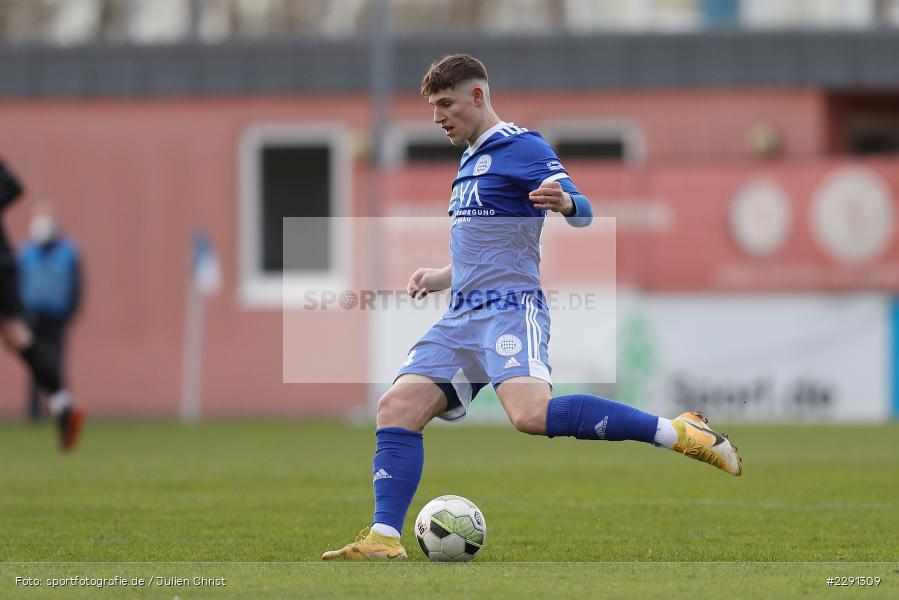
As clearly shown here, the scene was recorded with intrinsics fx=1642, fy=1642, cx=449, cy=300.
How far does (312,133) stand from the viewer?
22.8 m

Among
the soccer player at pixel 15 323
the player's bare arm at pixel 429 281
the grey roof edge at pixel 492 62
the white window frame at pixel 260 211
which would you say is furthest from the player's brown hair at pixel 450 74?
the white window frame at pixel 260 211

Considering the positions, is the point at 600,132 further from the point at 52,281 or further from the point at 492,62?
the point at 52,281

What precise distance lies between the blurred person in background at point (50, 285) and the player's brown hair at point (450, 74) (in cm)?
1296

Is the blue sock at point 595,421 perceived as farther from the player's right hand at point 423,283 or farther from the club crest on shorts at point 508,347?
the player's right hand at point 423,283

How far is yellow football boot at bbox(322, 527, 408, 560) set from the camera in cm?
710

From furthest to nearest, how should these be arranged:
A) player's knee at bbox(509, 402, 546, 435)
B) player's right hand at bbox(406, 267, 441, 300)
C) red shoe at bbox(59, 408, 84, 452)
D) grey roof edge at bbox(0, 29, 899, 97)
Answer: grey roof edge at bbox(0, 29, 899, 97) < red shoe at bbox(59, 408, 84, 452) < player's right hand at bbox(406, 267, 441, 300) < player's knee at bbox(509, 402, 546, 435)

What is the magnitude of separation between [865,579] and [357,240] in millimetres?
15313

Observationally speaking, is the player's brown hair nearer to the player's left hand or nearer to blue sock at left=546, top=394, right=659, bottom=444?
the player's left hand

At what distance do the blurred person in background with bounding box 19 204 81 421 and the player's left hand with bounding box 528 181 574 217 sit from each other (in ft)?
44.2

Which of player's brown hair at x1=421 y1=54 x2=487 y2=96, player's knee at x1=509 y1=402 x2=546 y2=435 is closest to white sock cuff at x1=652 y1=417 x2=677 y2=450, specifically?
player's knee at x1=509 y1=402 x2=546 y2=435

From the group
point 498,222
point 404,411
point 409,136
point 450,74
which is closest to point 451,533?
point 404,411

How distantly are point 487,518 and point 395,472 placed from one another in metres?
1.87

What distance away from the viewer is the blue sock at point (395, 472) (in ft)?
23.6

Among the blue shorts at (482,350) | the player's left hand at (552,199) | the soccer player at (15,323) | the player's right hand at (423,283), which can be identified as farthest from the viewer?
the soccer player at (15,323)
